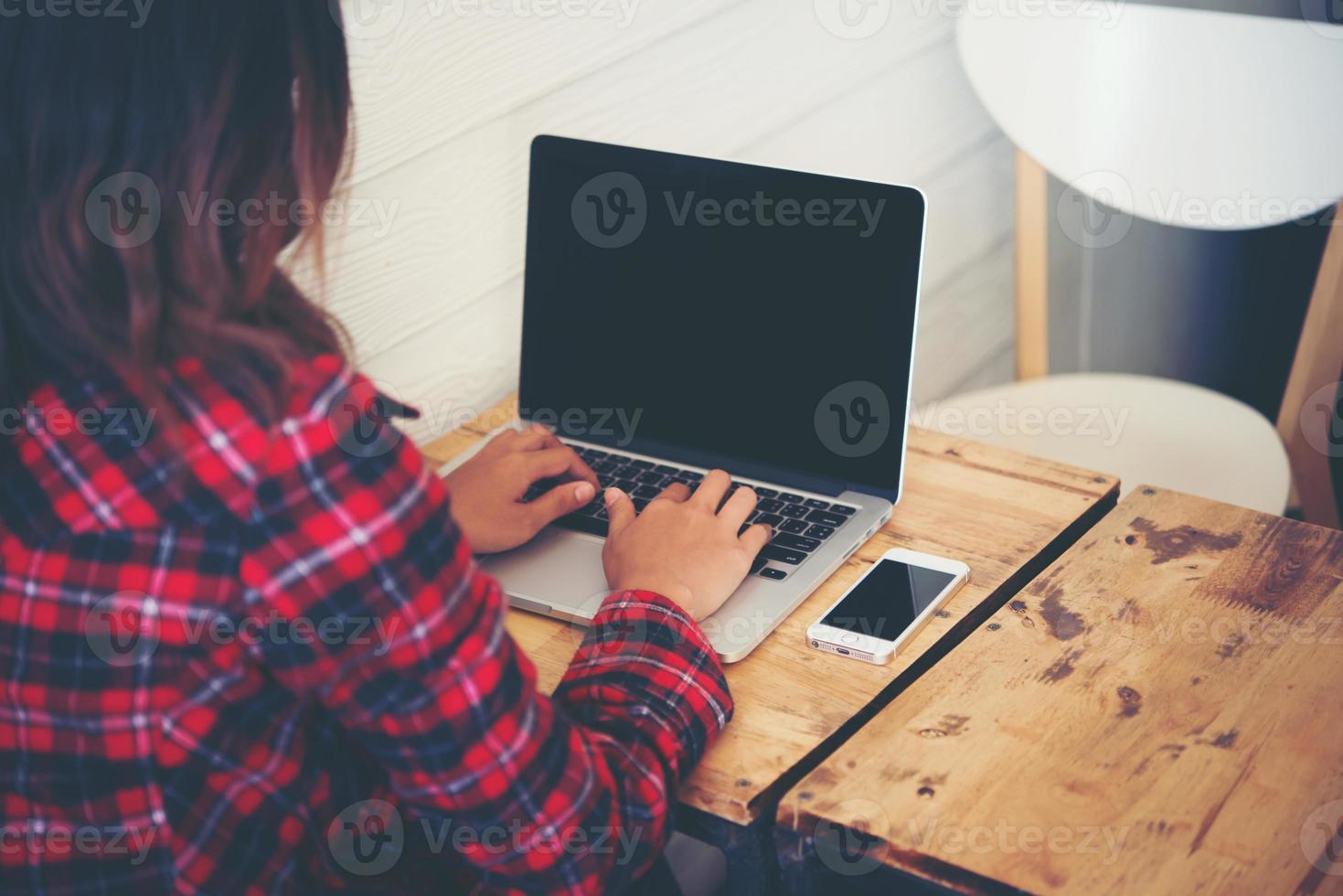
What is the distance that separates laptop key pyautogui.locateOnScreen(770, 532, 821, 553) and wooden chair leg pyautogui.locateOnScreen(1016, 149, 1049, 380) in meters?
→ 0.97

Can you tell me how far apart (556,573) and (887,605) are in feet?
0.91

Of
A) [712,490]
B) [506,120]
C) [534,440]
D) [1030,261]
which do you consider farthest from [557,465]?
[1030,261]

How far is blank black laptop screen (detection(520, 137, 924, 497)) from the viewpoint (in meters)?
1.09

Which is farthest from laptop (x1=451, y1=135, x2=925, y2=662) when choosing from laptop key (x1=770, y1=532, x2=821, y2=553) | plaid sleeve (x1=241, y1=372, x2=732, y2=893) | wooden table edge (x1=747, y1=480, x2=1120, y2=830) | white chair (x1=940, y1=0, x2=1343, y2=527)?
white chair (x1=940, y1=0, x2=1343, y2=527)

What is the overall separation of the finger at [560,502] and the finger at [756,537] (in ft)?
0.51

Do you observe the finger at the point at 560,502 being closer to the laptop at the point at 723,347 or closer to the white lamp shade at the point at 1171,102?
the laptop at the point at 723,347

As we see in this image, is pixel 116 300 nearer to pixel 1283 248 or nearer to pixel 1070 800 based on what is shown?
pixel 1070 800

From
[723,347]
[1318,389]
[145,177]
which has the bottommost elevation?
[1318,389]

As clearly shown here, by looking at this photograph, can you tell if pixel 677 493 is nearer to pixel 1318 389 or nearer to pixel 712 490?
pixel 712 490

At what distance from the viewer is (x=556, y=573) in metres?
1.06

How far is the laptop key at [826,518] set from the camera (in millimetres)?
1107

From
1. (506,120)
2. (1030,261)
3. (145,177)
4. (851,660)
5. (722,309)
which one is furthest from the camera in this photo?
(1030,261)

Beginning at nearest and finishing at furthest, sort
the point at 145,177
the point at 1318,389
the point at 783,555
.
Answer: the point at 145,177, the point at 783,555, the point at 1318,389

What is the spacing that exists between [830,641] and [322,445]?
466 millimetres
